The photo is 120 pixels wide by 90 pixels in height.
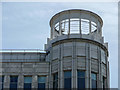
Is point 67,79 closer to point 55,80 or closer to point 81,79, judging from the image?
point 81,79

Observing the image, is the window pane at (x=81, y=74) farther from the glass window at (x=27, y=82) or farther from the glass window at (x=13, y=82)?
the glass window at (x=13, y=82)

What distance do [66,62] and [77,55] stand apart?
1.99 m

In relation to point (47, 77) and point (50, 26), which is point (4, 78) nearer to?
point (47, 77)

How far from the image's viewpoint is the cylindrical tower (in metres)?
45.6

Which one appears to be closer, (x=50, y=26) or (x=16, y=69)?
(x=16, y=69)

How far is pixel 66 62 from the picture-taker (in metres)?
46.3

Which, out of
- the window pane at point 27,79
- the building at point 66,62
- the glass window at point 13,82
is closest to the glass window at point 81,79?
the building at point 66,62

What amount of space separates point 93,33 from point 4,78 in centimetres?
1629

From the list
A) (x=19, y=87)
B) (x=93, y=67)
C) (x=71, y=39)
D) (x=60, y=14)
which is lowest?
(x=19, y=87)

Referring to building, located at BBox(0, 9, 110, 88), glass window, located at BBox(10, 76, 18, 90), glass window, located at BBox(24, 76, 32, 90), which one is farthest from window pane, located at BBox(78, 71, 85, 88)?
glass window, located at BBox(10, 76, 18, 90)

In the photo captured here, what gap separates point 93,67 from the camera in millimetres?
46656

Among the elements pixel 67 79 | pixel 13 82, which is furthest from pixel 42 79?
pixel 67 79

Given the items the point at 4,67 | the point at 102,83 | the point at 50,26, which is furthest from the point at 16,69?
the point at 102,83

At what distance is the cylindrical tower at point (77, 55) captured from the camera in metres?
45.6
